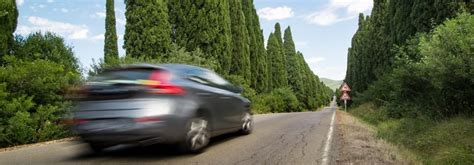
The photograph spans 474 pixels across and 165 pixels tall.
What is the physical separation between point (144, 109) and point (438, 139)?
6109 millimetres

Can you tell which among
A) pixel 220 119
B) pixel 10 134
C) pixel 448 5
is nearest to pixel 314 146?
pixel 220 119

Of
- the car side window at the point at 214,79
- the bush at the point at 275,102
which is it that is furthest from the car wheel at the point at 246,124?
the bush at the point at 275,102

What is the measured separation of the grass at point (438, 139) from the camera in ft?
25.5

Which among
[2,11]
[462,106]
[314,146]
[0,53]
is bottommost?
[314,146]

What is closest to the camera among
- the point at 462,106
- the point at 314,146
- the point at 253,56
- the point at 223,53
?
the point at 314,146

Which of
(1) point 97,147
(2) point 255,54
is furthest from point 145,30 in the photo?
(2) point 255,54

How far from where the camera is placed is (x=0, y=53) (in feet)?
51.5

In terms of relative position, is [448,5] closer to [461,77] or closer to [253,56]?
[461,77]

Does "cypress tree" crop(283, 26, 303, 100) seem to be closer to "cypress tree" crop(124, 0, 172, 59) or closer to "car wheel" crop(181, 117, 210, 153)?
"cypress tree" crop(124, 0, 172, 59)

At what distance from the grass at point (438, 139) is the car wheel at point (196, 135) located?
384 centimetres

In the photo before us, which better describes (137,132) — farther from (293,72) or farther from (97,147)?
(293,72)

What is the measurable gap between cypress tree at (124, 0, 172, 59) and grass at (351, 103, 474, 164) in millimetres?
14601

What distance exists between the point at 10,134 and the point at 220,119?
17.7ft

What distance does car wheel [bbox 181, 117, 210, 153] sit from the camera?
763 cm
